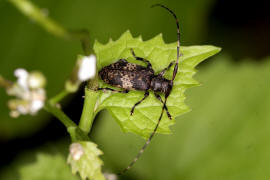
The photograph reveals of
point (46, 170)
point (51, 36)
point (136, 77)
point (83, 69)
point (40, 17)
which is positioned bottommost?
point (46, 170)

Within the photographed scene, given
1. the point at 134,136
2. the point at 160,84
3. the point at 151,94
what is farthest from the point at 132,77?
the point at 134,136

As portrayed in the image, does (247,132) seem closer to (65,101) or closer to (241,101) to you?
(241,101)

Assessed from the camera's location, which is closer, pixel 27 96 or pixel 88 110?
pixel 27 96

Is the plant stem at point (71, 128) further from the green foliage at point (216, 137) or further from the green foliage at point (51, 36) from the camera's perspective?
the green foliage at point (51, 36)

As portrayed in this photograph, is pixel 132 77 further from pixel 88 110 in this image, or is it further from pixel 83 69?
pixel 83 69

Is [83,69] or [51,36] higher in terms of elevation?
[51,36]

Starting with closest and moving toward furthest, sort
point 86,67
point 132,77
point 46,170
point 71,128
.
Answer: point 86,67 < point 71,128 < point 132,77 < point 46,170

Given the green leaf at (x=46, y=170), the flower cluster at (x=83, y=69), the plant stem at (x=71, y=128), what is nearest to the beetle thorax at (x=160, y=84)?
the plant stem at (x=71, y=128)
